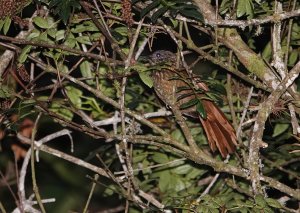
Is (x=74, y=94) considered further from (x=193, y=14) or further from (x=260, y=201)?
(x=260, y=201)

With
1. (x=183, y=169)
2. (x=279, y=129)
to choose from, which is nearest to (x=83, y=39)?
(x=183, y=169)

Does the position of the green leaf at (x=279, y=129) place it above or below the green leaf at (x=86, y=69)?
below

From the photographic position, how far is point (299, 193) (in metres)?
3.23

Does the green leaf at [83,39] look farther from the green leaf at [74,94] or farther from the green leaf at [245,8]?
the green leaf at [245,8]

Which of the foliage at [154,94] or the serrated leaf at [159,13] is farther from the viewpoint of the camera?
the foliage at [154,94]

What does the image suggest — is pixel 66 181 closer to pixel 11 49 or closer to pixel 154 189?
pixel 154 189

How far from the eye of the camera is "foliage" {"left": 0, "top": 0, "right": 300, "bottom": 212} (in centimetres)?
308

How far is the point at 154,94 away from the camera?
12.7 ft

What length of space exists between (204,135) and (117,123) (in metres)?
0.49

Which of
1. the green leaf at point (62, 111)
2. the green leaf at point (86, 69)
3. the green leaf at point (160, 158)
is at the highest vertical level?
the green leaf at point (86, 69)

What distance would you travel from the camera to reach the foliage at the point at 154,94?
10.1 ft

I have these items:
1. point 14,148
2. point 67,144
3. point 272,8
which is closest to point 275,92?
point 272,8

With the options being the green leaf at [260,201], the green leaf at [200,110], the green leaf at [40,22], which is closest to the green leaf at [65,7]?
the green leaf at [40,22]

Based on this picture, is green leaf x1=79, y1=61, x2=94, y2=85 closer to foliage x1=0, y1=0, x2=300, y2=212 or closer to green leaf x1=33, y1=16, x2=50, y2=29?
foliage x1=0, y1=0, x2=300, y2=212
